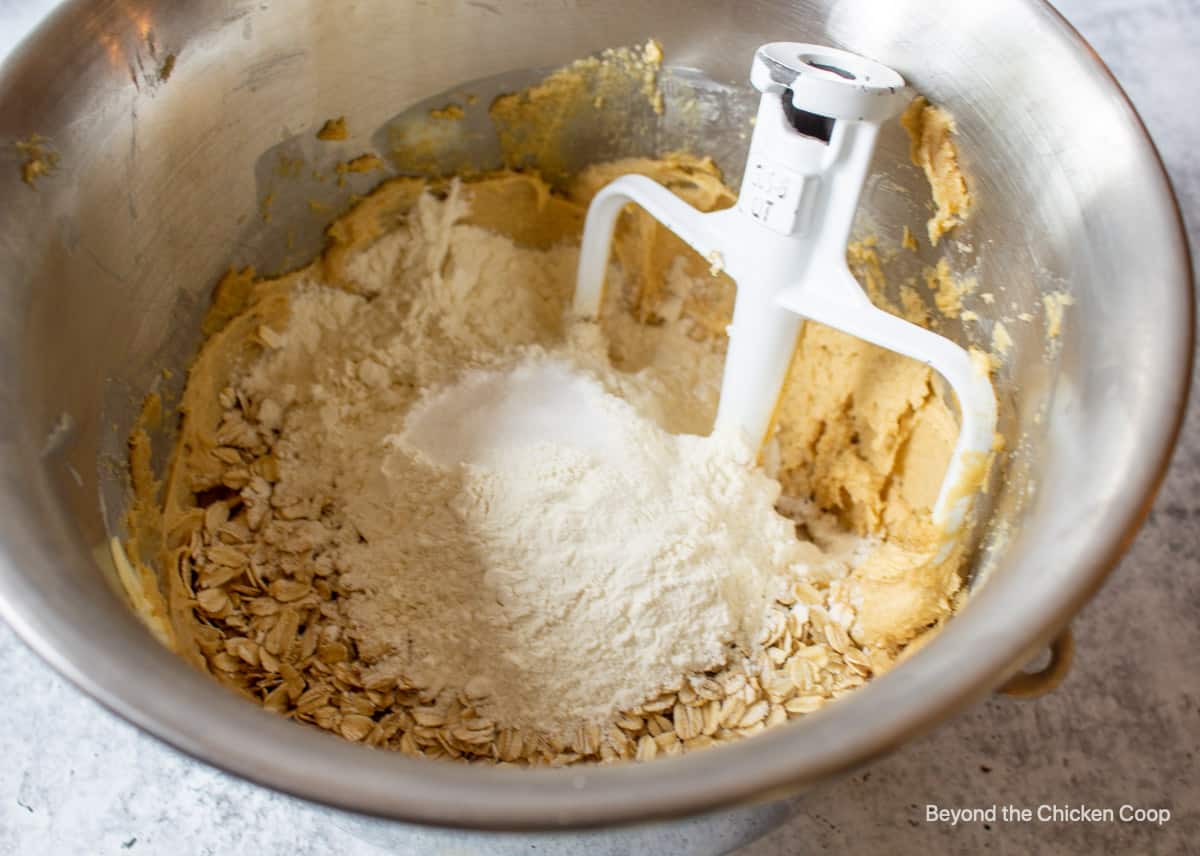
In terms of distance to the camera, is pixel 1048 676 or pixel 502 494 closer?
pixel 1048 676

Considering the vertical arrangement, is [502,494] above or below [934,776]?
above

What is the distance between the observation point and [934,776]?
0.89 metres

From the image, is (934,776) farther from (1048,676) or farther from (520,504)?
(520,504)

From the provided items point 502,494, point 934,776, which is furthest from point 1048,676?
point 502,494

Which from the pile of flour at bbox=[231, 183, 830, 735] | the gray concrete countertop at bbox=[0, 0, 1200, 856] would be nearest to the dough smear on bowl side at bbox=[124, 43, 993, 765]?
the pile of flour at bbox=[231, 183, 830, 735]

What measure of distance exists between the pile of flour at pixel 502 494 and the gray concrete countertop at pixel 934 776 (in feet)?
0.60

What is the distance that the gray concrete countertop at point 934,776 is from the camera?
33.2 inches

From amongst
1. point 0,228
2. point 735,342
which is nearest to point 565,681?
point 735,342

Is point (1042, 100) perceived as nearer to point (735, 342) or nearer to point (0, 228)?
point (735, 342)

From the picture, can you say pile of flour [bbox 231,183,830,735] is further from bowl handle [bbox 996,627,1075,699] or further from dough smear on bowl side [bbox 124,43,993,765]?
bowl handle [bbox 996,627,1075,699]

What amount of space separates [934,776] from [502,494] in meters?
0.47

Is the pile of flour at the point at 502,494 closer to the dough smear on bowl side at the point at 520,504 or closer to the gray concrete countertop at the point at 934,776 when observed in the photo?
the dough smear on bowl side at the point at 520,504

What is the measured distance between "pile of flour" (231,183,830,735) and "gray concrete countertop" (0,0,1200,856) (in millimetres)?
182

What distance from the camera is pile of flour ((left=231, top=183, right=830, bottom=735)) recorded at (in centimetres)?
79
